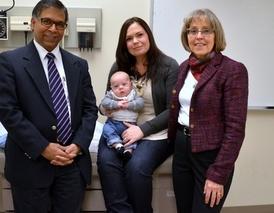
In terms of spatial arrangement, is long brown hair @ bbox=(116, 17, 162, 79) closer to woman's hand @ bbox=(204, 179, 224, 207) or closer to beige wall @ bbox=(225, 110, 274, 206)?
Result: woman's hand @ bbox=(204, 179, 224, 207)

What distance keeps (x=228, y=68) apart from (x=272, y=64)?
1255 mm

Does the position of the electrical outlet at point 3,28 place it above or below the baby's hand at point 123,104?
above


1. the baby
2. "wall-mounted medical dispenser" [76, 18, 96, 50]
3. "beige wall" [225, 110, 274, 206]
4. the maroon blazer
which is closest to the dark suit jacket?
the baby

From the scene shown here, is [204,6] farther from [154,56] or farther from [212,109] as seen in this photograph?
[212,109]

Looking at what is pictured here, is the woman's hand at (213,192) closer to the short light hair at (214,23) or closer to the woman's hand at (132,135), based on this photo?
the woman's hand at (132,135)

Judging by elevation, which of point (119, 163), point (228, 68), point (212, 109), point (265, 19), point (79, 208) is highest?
point (265, 19)

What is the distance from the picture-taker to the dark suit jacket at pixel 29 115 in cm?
157

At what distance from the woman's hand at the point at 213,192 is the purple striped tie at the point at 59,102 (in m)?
0.67

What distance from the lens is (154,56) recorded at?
2057mm

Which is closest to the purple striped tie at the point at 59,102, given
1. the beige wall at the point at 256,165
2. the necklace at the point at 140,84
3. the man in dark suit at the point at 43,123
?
the man in dark suit at the point at 43,123

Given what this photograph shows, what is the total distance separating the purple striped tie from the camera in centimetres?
166

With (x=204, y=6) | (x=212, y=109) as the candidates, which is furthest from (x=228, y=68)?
(x=204, y=6)

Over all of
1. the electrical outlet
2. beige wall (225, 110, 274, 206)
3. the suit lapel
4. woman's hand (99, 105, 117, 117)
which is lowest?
beige wall (225, 110, 274, 206)

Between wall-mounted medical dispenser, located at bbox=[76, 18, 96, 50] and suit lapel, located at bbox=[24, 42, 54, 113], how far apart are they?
2.59 ft
